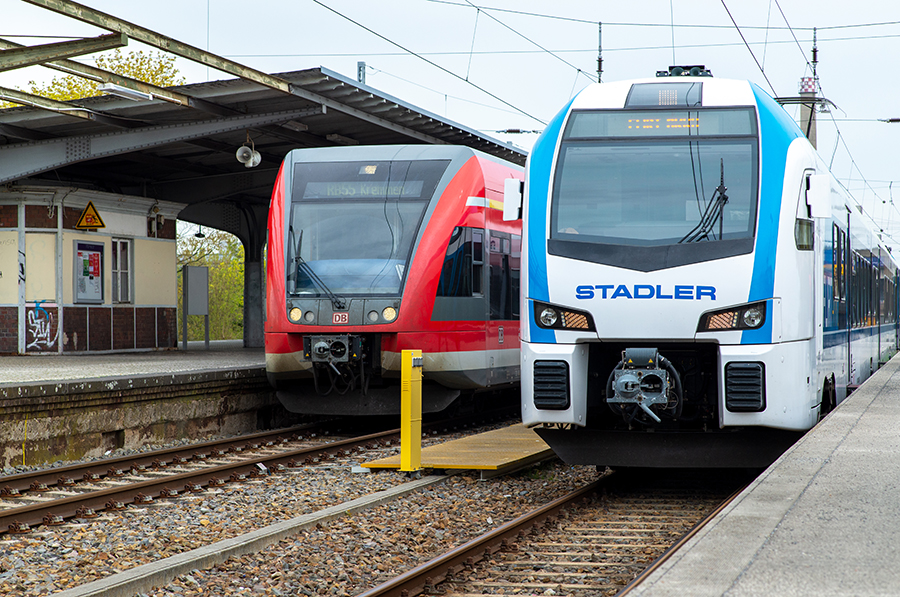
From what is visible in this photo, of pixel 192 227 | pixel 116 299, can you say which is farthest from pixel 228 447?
pixel 192 227

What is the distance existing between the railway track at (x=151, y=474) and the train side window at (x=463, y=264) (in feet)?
6.52

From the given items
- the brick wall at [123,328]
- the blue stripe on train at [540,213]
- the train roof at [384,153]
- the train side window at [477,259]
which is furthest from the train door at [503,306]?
the brick wall at [123,328]

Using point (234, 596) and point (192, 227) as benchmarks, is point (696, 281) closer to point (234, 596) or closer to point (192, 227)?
point (234, 596)

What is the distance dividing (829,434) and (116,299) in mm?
15045

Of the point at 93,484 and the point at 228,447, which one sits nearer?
the point at 93,484

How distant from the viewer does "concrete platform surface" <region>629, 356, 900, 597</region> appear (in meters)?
3.84

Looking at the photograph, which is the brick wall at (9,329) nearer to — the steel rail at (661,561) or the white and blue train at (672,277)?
the white and blue train at (672,277)

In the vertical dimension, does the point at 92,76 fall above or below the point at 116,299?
above

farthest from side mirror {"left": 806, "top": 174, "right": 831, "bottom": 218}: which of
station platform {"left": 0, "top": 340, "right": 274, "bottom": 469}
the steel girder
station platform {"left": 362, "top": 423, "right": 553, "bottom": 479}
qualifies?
the steel girder

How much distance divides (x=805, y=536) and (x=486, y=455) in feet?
16.3

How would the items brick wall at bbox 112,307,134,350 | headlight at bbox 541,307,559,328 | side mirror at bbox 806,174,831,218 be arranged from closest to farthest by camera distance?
headlight at bbox 541,307,559,328, side mirror at bbox 806,174,831,218, brick wall at bbox 112,307,134,350

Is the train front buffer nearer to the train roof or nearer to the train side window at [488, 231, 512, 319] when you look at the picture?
the train roof

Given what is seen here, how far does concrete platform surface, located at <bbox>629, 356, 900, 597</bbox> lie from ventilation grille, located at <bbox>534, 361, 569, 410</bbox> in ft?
5.20

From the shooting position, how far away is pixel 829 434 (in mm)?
8125
